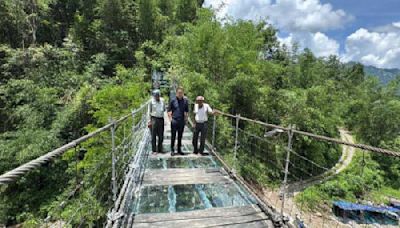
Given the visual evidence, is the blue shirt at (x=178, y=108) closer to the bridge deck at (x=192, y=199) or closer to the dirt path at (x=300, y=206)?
the bridge deck at (x=192, y=199)

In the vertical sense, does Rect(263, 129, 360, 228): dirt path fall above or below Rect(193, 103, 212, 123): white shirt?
below

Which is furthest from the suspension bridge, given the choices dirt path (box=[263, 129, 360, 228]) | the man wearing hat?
dirt path (box=[263, 129, 360, 228])

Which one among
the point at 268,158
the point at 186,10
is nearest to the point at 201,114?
the point at 268,158

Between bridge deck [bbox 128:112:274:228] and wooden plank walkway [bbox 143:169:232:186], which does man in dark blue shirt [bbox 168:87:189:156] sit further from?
wooden plank walkway [bbox 143:169:232:186]

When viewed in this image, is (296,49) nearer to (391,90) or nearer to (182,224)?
(391,90)

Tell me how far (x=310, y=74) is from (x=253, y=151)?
13.6 meters

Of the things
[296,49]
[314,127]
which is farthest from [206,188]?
[296,49]

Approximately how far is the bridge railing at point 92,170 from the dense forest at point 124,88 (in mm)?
95

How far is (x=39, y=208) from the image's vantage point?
35.6 ft

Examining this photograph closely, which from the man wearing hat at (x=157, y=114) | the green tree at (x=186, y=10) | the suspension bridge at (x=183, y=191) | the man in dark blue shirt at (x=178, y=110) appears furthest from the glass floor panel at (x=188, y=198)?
the green tree at (x=186, y=10)

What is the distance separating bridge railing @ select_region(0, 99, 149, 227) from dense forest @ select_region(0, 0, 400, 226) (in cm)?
9

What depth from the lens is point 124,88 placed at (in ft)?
35.9

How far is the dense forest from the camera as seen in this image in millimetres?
10578

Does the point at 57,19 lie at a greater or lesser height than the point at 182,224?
greater
